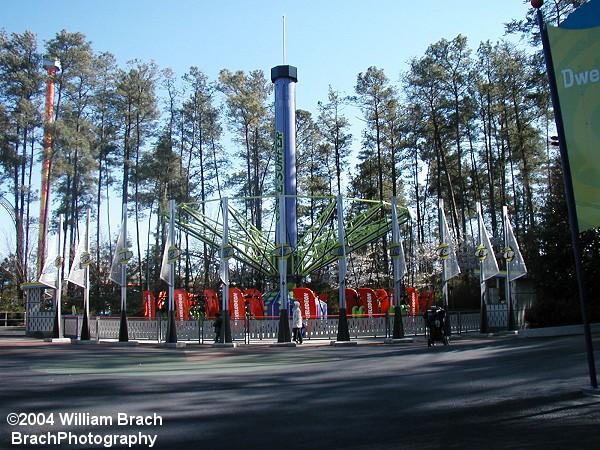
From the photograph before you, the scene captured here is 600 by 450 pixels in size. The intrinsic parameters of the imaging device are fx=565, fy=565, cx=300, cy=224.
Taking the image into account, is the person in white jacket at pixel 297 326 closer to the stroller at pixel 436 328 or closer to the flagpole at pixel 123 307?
the stroller at pixel 436 328

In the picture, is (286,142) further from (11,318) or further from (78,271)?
(11,318)

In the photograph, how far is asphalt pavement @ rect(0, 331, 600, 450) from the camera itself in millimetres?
6602

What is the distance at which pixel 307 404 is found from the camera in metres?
8.77

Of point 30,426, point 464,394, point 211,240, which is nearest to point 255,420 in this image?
point 30,426

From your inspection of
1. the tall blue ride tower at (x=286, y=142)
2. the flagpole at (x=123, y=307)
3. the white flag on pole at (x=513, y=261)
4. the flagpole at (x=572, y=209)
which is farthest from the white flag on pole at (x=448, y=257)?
the flagpole at (x=572, y=209)

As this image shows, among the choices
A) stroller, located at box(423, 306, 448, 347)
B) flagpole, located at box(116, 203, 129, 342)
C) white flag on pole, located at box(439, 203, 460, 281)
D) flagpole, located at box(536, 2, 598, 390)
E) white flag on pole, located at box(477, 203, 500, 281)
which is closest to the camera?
flagpole, located at box(536, 2, 598, 390)

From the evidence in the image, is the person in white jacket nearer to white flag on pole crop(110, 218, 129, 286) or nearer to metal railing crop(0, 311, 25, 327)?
white flag on pole crop(110, 218, 129, 286)

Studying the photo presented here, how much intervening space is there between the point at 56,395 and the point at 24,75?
41.4 meters

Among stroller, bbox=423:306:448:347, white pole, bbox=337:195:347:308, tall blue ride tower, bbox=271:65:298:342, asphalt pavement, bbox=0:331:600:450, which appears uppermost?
tall blue ride tower, bbox=271:65:298:342

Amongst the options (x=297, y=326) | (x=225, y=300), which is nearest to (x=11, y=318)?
(x=225, y=300)

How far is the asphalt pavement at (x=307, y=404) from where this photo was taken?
21.7 feet

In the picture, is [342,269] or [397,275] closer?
[397,275]

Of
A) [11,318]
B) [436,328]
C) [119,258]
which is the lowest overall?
[436,328]

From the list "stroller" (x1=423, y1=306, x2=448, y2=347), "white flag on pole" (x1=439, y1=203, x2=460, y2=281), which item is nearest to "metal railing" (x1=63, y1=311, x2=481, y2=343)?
"white flag on pole" (x1=439, y1=203, x2=460, y2=281)
